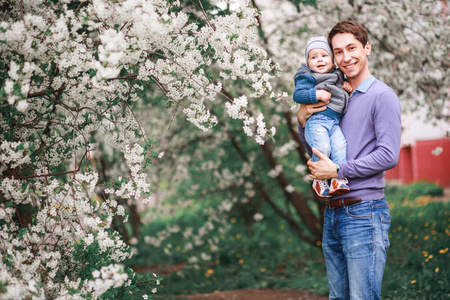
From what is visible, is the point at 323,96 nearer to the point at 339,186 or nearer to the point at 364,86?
the point at 364,86

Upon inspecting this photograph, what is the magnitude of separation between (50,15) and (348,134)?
6.45 feet

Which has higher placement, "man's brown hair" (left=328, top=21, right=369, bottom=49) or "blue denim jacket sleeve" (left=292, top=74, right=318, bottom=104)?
"man's brown hair" (left=328, top=21, right=369, bottom=49)

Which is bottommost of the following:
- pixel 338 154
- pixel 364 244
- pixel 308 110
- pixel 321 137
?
pixel 364 244

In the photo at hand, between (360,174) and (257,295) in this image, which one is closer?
(360,174)

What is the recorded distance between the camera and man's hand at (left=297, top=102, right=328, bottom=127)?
8.20 feet

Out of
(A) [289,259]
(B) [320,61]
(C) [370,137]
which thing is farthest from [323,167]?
(A) [289,259]

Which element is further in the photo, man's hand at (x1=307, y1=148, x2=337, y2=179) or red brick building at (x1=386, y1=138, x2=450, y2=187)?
red brick building at (x1=386, y1=138, x2=450, y2=187)

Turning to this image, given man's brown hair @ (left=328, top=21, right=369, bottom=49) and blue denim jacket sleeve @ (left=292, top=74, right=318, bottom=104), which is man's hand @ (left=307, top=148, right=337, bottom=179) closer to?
blue denim jacket sleeve @ (left=292, top=74, right=318, bottom=104)

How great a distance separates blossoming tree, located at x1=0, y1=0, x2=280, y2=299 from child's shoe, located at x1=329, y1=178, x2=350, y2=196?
0.53 m

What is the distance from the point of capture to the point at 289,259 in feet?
24.1

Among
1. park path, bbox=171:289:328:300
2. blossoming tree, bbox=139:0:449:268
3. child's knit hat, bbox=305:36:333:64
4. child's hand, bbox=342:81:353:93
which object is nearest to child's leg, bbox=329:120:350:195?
child's hand, bbox=342:81:353:93

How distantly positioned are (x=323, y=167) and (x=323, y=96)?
0.42m

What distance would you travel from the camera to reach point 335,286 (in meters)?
2.50

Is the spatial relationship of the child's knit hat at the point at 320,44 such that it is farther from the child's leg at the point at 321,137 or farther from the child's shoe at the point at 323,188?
the child's shoe at the point at 323,188
